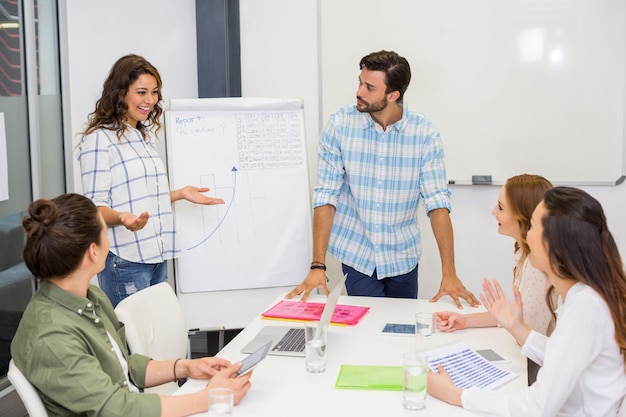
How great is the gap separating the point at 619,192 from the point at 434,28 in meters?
1.34

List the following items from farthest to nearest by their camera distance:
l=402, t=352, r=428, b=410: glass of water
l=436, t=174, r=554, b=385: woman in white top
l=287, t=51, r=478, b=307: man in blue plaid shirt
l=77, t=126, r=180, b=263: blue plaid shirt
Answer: l=287, t=51, r=478, b=307: man in blue plaid shirt
l=77, t=126, r=180, b=263: blue plaid shirt
l=436, t=174, r=554, b=385: woman in white top
l=402, t=352, r=428, b=410: glass of water

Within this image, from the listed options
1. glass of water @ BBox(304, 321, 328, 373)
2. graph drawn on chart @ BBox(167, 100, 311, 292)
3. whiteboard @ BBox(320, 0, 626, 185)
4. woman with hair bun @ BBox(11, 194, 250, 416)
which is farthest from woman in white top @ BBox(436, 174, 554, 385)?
whiteboard @ BBox(320, 0, 626, 185)

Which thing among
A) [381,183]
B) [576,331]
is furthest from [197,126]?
[576,331]

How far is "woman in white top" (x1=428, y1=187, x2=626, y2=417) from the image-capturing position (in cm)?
157

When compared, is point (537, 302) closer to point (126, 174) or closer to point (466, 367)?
point (466, 367)

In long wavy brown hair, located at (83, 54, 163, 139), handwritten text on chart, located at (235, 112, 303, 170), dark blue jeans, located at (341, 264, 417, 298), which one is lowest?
dark blue jeans, located at (341, 264, 417, 298)

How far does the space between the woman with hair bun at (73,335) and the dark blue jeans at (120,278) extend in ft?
3.40

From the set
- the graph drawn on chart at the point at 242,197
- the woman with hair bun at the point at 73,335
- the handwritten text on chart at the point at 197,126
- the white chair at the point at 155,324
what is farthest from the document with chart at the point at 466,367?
the handwritten text on chart at the point at 197,126

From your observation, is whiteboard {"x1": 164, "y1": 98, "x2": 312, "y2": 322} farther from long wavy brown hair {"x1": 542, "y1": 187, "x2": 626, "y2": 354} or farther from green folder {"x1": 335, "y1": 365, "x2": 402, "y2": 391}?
long wavy brown hair {"x1": 542, "y1": 187, "x2": 626, "y2": 354}

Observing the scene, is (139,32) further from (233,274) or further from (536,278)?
(536,278)

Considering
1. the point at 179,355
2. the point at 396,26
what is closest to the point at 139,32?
the point at 396,26

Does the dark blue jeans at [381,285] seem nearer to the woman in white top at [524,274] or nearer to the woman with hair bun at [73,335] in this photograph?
the woman in white top at [524,274]

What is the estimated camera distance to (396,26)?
3826 mm

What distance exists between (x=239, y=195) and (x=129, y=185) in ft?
2.18
